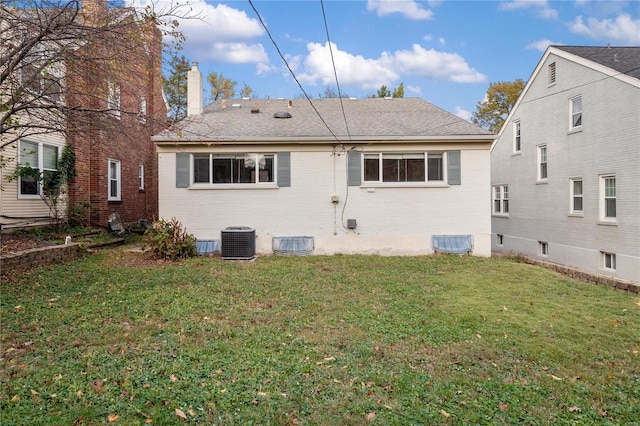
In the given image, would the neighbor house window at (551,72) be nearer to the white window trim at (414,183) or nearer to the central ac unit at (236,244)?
the white window trim at (414,183)

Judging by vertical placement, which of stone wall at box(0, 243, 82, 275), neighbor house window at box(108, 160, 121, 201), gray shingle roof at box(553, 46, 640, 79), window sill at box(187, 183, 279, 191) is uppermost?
gray shingle roof at box(553, 46, 640, 79)

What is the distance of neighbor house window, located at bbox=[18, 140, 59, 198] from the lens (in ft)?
34.1

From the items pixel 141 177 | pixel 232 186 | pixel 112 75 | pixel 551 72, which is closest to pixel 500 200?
pixel 551 72

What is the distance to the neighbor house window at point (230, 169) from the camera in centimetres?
1050

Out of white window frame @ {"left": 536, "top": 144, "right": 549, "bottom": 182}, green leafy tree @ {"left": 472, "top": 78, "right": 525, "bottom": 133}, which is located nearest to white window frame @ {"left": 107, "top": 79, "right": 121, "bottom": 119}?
white window frame @ {"left": 536, "top": 144, "right": 549, "bottom": 182}

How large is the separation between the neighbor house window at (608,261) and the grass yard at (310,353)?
6.71 m

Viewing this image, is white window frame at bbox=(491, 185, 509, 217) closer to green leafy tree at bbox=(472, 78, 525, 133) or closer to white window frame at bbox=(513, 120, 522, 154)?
white window frame at bbox=(513, 120, 522, 154)

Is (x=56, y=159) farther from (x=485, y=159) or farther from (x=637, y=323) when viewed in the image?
(x=637, y=323)

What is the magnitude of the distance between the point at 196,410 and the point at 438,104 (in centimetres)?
1275

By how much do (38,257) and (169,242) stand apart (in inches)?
101

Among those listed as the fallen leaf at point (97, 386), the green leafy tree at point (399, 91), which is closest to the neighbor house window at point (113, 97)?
the fallen leaf at point (97, 386)

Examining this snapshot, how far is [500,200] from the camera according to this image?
18.7 m

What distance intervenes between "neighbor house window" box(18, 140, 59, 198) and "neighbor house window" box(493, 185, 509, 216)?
18.4 meters

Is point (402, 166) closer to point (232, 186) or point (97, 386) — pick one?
point (232, 186)
